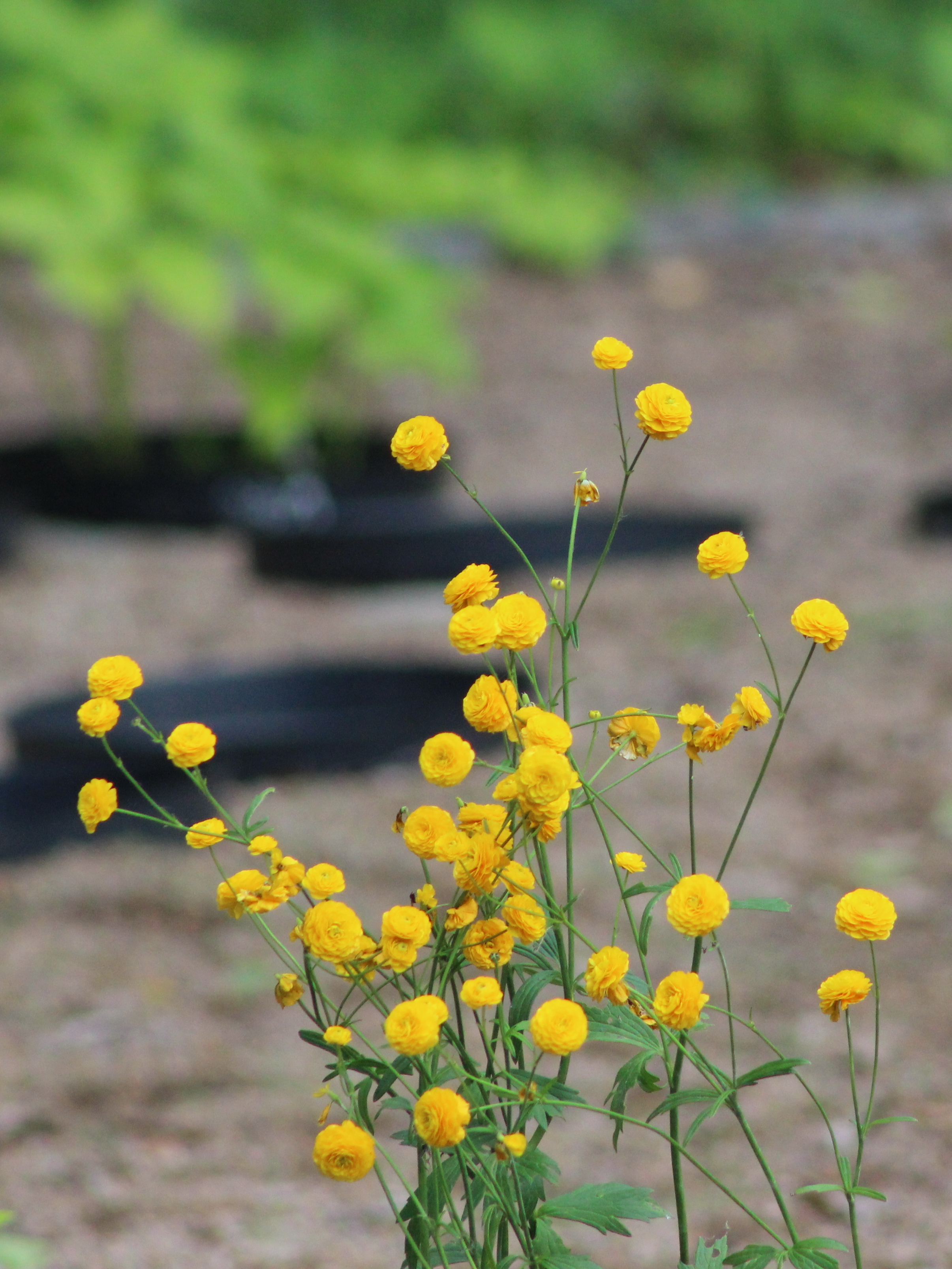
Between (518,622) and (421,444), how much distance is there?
0.35 ft

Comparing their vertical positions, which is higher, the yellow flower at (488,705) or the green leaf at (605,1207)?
the yellow flower at (488,705)

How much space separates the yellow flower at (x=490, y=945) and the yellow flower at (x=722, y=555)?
233 mm

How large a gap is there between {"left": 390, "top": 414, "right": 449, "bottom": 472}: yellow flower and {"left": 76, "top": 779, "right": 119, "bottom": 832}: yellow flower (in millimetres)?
246

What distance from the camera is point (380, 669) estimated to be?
2871 mm

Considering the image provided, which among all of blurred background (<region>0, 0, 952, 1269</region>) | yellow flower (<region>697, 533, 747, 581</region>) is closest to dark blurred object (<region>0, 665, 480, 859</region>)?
blurred background (<region>0, 0, 952, 1269</region>)

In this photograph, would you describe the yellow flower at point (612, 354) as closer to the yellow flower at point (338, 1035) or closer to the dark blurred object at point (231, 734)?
the yellow flower at point (338, 1035)

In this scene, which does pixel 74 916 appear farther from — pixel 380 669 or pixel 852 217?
pixel 852 217

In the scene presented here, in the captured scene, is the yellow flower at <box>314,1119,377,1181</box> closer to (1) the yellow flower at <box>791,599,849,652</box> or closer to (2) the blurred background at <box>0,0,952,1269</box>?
(1) the yellow flower at <box>791,599,849,652</box>

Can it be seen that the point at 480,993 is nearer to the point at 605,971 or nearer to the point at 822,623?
the point at 605,971

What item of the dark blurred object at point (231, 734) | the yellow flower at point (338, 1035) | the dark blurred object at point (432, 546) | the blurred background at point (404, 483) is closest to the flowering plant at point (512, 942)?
the yellow flower at point (338, 1035)

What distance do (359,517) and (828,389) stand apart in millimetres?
2107

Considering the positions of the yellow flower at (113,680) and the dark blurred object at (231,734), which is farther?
the dark blurred object at (231,734)

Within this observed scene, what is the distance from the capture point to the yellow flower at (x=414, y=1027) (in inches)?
27.5

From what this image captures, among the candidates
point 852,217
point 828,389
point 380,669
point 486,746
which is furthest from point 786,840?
point 852,217
